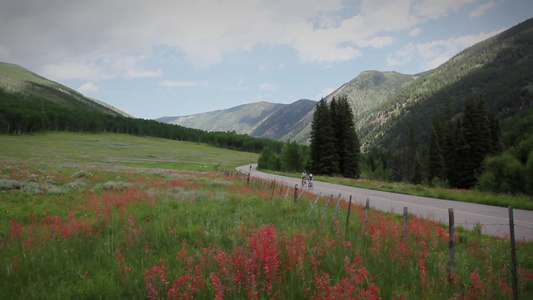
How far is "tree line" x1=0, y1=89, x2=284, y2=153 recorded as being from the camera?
350ft

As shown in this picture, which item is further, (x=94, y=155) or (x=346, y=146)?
(x=94, y=155)

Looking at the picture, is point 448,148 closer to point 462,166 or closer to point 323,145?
point 462,166

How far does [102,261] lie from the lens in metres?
6.23

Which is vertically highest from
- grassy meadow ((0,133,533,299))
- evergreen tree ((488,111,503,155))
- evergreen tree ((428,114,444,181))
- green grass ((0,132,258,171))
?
evergreen tree ((488,111,503,155))

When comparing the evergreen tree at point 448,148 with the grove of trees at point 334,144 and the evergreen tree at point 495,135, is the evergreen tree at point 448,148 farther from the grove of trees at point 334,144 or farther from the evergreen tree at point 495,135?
the grove of trees at point 334,144

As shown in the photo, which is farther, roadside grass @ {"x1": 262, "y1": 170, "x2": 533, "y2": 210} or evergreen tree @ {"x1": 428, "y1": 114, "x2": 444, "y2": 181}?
evergreen tree @ {"x1": 428, "y1": 114, "x2": 444, "y2": 181}

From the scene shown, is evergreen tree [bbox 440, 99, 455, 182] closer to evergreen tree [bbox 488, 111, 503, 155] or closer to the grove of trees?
evergreen tree [bbox 488, 111, 503, 155]

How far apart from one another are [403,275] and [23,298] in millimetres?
7053

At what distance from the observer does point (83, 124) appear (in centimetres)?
13425

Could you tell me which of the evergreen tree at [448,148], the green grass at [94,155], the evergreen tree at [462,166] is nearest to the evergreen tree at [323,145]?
the evergreen tree at [462,166]

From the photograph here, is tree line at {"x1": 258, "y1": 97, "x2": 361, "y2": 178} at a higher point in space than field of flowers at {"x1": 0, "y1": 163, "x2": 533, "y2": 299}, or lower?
higher

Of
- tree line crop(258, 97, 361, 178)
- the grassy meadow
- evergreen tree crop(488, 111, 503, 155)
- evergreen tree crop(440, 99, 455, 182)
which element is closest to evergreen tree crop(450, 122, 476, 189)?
evergreen tree crop(440, 99, 455, 182)

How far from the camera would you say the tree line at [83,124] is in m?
107

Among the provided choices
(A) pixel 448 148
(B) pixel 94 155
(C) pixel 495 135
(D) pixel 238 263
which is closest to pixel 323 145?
(A) pixel 448 148
